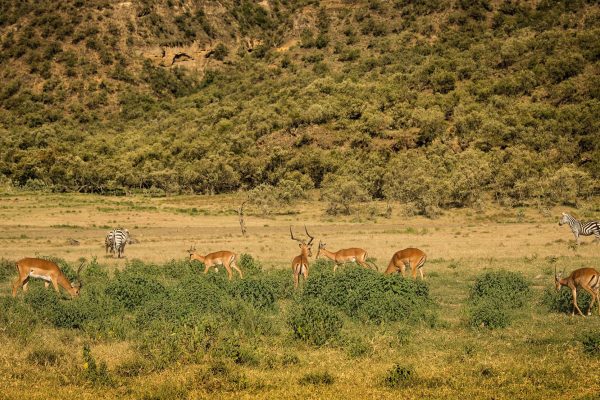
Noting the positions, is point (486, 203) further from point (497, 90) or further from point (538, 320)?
point (538, 320)

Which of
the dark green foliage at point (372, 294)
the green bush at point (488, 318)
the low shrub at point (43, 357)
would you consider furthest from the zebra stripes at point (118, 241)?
the green bush at point (488, 318)

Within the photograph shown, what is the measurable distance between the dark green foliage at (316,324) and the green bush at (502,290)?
4463mm

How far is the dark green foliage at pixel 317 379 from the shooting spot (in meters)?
9.38

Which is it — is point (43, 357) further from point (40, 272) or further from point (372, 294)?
point (372, 294)

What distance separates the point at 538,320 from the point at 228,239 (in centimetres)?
2261

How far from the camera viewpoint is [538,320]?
13.8 metres

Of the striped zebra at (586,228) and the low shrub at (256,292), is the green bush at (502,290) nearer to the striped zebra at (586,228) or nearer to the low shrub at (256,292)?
the low shrub at (256,292)

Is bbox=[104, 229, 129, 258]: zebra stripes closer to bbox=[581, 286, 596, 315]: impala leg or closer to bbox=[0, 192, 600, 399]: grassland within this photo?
bbox=[0, 192, 600, 399]: grassland

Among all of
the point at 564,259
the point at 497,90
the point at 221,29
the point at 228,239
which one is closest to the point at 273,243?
the point at 228,239

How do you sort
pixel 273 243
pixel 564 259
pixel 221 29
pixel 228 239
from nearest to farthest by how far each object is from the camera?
pixel 564 259 → pixel 273 243 → pixel 228 239 → pixel 221 29

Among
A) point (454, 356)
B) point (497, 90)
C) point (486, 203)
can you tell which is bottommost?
point (454, 356)

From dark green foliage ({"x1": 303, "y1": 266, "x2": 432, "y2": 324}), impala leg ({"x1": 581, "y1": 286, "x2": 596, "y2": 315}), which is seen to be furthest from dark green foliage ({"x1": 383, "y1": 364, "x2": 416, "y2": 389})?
impala leg ({"x1": 581, "y1": 286, "x2": 596, "y2": 315})

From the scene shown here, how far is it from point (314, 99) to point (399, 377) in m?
76.8

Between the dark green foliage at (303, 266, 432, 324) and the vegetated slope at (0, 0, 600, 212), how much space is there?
33.8 meters
